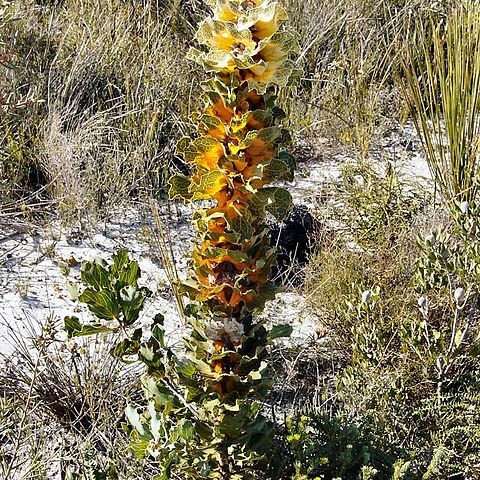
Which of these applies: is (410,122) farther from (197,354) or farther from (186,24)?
(197,354)

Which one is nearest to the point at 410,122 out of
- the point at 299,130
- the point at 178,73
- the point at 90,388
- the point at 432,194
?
the point at 299,130

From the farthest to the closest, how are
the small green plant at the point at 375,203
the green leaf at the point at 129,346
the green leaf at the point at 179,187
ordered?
the small green plant at the point at 375,203
the green leaf at the point at 129,346
the green leaf at the point at 179,187

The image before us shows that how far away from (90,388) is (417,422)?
95 cm

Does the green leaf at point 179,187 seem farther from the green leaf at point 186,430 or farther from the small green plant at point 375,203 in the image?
the small green plant at point 375,203

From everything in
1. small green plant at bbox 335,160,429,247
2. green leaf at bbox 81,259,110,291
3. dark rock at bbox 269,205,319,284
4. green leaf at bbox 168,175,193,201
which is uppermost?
green leaf at bbox 168,175,193,201

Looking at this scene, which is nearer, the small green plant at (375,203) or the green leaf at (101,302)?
the green leaf at (101,302)

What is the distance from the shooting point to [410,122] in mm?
3918

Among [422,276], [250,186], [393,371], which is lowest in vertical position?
[393,371]

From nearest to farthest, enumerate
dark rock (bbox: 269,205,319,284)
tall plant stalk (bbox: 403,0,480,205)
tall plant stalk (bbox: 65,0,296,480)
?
tall plant stalk (bbox: 65,0,296,480)
tall plant stalk (bbox: 403,0,480,205)
dark rock (bbox: 269,205,319,284)

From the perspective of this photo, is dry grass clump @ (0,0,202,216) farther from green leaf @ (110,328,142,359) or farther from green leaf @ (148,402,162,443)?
Answer: green leaf @ (148,402,162,443)

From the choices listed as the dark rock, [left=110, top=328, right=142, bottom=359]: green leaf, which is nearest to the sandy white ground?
the dark rock

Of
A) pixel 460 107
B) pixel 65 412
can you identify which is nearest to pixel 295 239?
pixel 460 107

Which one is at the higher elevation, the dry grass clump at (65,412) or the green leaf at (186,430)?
the green leaf at (186,430)

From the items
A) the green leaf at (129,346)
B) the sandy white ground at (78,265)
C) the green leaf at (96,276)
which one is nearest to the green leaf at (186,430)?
the green leaf at (129,346)
